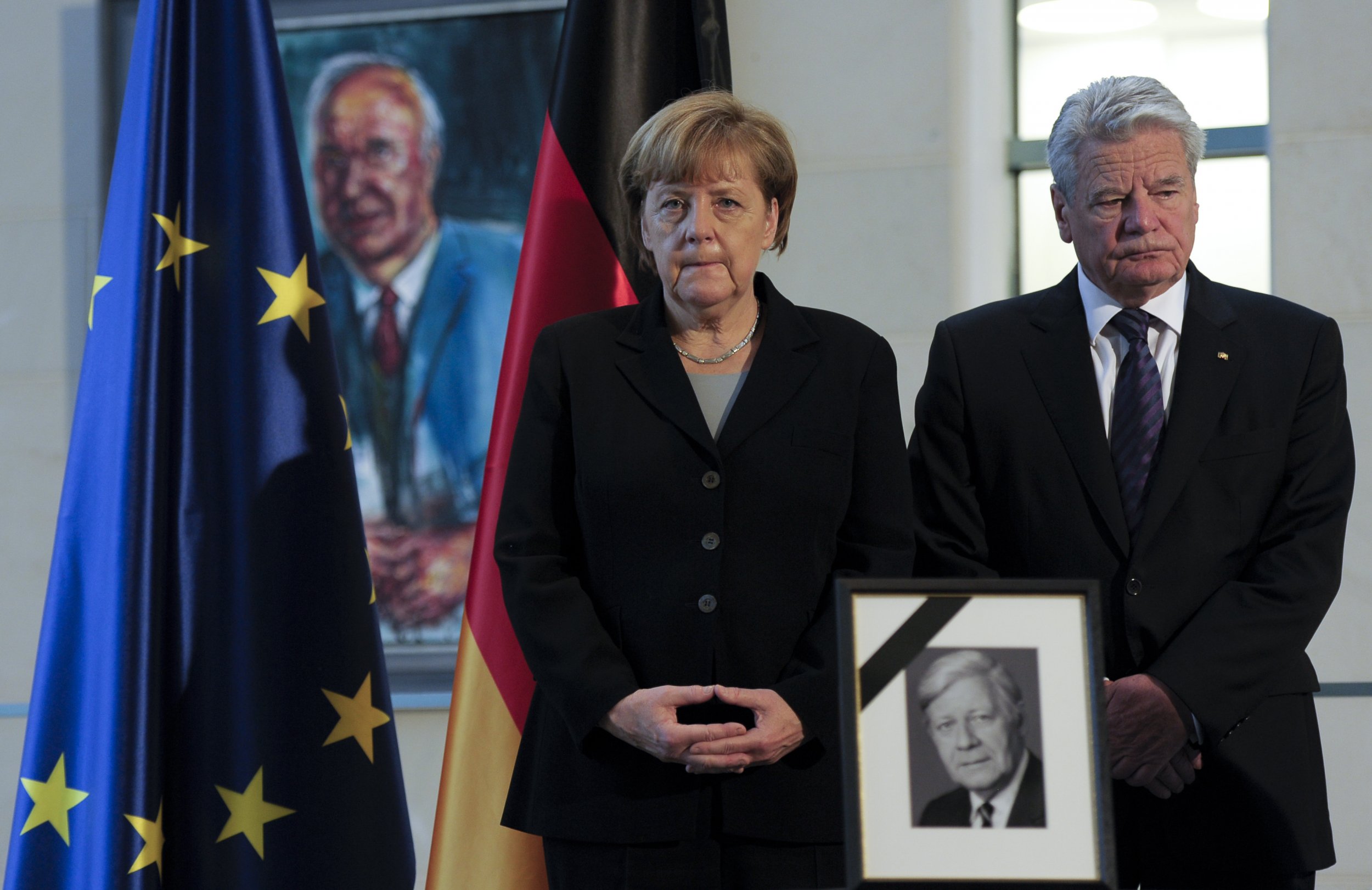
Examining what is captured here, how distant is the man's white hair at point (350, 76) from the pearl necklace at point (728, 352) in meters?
1.41

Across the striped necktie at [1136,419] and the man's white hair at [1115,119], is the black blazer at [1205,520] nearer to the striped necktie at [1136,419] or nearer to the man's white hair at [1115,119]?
the striped necktie at [1136,419]

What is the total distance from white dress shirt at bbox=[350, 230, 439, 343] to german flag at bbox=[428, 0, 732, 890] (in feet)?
1.76

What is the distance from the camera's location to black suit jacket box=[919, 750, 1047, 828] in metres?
1.08

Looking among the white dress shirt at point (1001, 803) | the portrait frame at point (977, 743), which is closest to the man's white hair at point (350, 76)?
the portrait frame at point (977, 743)

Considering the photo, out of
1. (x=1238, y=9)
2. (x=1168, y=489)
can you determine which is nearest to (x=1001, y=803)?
(x=1168, y=489)

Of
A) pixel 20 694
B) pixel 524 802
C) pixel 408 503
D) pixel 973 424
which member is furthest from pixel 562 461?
pixel 20 694

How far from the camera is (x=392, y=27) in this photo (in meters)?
3.02

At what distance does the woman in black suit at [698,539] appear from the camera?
160 cm

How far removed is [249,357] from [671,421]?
1.05 metres

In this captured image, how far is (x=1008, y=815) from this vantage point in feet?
3.55

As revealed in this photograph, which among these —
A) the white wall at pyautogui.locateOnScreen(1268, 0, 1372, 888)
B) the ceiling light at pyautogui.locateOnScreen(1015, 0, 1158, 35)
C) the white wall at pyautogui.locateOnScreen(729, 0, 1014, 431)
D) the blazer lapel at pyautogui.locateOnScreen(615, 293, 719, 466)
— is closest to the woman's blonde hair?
the blazer lapel at pyautogui.locateOnScreen(615, 293, 719, 466)

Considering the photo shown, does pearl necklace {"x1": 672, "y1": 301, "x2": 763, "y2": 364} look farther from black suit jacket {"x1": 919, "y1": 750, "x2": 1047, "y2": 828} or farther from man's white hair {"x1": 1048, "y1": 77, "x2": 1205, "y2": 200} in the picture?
black suit jacket {"x1": 919, "y1": 750, "x2": 1047, "y2": 828}

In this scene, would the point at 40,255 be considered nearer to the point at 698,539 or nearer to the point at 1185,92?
the point at 698,539

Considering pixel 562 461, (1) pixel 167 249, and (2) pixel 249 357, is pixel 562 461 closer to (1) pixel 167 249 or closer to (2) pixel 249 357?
(2) pixel 249 357
